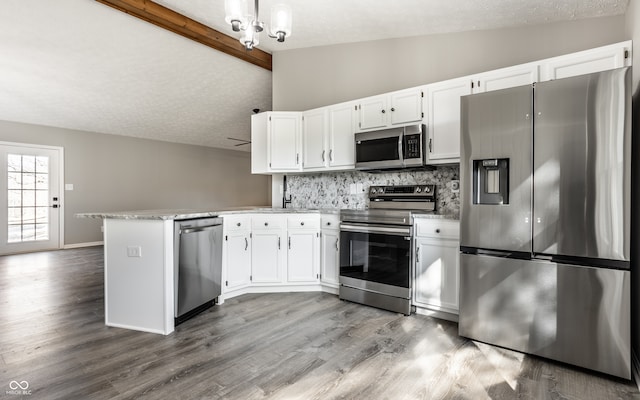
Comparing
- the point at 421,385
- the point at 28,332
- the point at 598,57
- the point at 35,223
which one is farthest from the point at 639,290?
the point at 35,223

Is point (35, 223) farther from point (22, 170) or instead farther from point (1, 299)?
point (1, 299)

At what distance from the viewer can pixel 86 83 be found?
197 inches

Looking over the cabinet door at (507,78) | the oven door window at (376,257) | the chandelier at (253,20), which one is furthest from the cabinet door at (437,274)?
the chandelier at (253,20)

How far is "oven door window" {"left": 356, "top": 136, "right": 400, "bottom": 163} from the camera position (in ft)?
10.5

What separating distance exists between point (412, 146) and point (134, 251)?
103 inches

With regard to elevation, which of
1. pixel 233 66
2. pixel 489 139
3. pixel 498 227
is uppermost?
pixel 233 66

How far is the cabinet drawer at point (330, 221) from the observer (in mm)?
3457

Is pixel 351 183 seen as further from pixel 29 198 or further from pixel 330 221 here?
→ pixel 29 198

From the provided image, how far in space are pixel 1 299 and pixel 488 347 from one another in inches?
183

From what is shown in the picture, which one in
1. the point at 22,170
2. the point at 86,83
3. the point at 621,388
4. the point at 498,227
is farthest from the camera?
the point at 22,170

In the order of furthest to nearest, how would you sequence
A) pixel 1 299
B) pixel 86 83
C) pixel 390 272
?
pixel 86 83 → pixel 1 299 → pixel 390 272

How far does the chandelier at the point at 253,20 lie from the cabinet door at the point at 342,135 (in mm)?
1561

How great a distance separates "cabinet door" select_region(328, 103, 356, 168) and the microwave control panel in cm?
68

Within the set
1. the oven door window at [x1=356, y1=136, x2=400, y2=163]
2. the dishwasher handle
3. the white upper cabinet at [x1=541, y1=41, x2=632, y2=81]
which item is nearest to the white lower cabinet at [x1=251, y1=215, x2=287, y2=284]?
the dishwasher handle
